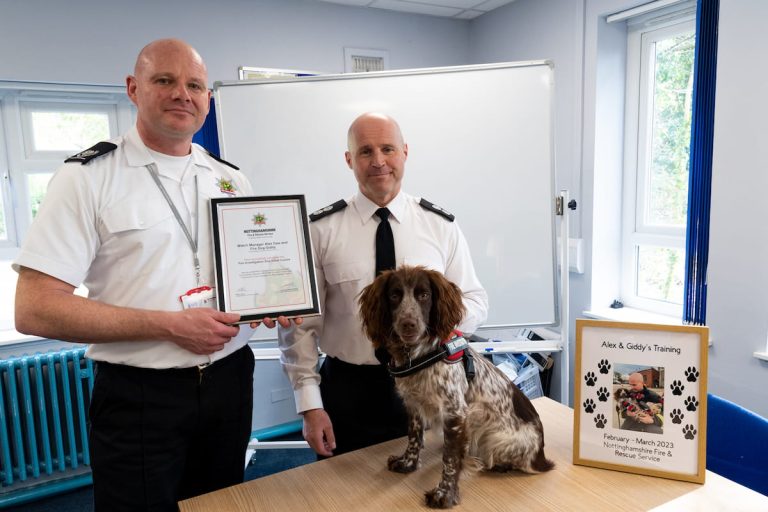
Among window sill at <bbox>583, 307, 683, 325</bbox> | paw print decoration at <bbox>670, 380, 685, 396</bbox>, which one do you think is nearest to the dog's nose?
paw print decoration at <bbox>670, 380, 685, 396</bbox>

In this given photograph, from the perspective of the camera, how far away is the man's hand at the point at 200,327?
144cm

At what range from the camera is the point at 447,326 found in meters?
1.38

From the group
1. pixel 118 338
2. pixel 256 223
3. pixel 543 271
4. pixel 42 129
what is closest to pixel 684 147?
pixel 543 271

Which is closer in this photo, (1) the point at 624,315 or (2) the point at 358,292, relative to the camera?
(2) the point at 358,292

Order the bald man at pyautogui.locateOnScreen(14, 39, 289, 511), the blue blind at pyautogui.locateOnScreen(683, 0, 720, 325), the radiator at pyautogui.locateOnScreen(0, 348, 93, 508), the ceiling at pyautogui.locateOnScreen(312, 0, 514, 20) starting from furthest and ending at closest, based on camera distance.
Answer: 1. the ceiling at pyautogui.locateOnScreen(312, 0, 514, 20)
2. the radiator at pyautogui.locateOnScreen(0, 348, 93, 508)
3. the blue blind at pyautogui.locateOnScreen(683, 0, 720, 325)
4. the bald man at pyautogui.locateOnScreen(14, 39, 289, 511)

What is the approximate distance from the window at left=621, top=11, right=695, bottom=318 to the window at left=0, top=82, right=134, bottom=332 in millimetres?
3841

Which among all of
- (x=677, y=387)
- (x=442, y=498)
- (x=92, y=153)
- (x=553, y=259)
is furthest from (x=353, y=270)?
(x=553, y=259)

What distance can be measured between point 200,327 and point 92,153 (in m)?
0.66

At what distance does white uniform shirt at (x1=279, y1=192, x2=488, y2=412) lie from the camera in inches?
68.8

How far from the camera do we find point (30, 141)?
11.8ft

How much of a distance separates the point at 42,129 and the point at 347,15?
2.54 metres

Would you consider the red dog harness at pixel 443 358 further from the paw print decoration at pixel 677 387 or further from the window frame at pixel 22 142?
the window frame at pixel 22 142

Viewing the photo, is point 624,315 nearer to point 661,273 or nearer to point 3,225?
point 661,273

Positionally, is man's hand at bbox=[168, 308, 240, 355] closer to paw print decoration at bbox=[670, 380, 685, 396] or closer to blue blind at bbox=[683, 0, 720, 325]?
paw print decoration at bbox=[670, 380, 685, 396]
